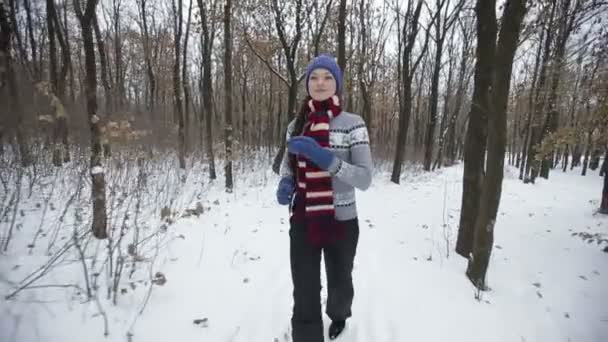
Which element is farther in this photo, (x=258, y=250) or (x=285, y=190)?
(x=258, y=250)

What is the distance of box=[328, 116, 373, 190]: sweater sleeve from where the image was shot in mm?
1760

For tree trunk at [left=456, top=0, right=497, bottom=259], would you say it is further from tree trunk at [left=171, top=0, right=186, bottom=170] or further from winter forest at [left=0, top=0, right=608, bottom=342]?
tree trunk at [left=171, top=0, right=186, bottom=170]

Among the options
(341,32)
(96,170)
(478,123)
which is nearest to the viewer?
(96,170)

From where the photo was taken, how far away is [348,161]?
1.93 m

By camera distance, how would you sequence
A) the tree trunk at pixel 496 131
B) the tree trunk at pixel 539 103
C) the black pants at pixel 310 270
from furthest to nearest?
the tree trunk at pixel 539 103 → the tree trunk at pixel 496 131 → the black pants at pixel 310 270

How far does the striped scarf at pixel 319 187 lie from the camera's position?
1894mm

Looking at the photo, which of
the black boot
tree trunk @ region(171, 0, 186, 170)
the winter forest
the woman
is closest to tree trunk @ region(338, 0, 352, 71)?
the winter forest

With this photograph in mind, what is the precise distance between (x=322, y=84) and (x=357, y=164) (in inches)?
22.3

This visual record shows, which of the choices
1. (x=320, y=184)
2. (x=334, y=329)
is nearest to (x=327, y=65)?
(x=320, y=184)

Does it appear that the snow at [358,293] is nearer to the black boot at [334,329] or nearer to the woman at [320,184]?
the black boot at [334,329]

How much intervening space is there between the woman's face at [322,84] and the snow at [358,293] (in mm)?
1892

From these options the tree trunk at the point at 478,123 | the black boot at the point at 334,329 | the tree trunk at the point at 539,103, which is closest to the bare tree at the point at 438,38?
the tree trunk at the point at 539,103

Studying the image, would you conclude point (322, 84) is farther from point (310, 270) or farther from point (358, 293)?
point (358, 293)

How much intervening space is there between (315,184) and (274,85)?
26352 millimetres
